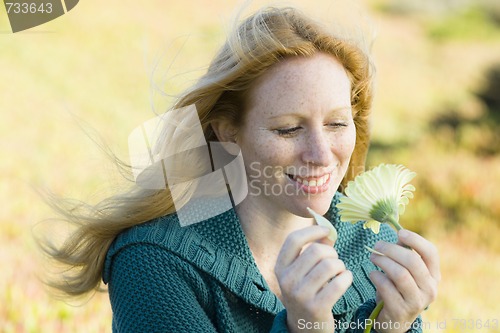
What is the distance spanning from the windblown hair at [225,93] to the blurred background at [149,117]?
0.16 m

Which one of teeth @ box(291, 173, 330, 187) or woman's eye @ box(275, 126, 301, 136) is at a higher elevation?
woman's eye @ box(275, 126, 301, 136)

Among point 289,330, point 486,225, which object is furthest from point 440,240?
point 289,330

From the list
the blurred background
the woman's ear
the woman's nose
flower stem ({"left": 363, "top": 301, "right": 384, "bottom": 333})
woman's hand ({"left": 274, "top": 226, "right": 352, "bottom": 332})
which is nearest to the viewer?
woman's hand ({"left": 274, "top": 226, "right": 352, "bottom": 332})

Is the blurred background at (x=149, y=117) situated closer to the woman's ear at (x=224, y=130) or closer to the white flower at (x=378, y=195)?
the woman's ear at (x=224, y=130)

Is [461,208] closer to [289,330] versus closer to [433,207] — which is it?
[433,207]

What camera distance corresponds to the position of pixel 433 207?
266 inches

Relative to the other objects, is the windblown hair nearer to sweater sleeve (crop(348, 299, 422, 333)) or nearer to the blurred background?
the blurred background

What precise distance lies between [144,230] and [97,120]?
659 centimetres

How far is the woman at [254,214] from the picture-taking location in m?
2.27

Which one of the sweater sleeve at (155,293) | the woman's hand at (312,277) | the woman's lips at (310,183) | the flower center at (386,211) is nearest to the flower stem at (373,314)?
the woman's hand at (312,277)

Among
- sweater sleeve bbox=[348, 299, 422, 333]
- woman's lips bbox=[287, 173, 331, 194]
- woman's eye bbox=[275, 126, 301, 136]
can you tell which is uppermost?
woman's eye bbox=[275, 126, 301, 136]

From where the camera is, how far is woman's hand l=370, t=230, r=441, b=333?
6.40ft

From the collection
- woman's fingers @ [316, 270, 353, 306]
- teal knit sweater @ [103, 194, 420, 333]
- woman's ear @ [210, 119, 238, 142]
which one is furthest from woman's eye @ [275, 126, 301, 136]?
woman's fingers @ [316, 270, 353, 306]

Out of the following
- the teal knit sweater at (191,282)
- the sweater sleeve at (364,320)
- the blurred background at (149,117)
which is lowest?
the blurred background at (149,117)
